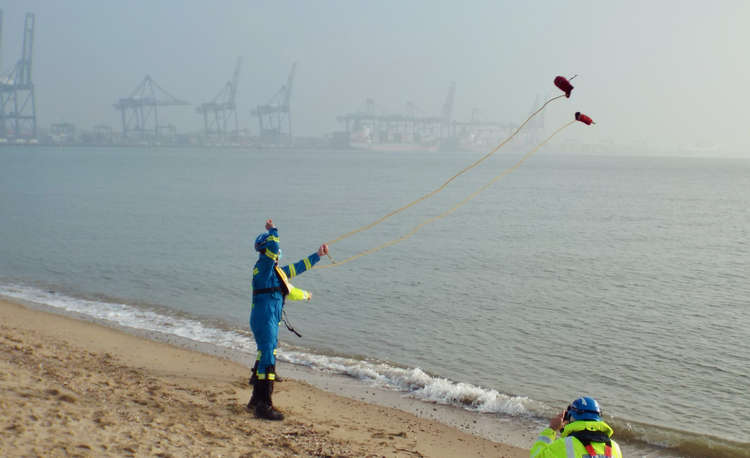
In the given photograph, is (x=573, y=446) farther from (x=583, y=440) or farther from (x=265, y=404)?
(x=265, y=404)

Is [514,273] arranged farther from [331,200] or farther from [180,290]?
[331,200]

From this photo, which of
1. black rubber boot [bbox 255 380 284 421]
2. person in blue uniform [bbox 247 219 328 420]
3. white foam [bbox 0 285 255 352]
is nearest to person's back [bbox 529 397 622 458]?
person in blue uniform [bbox 247 219 328 420]

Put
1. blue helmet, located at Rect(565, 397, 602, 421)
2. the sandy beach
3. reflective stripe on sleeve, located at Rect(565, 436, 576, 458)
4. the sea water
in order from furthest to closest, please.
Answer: the sea water → the sandy beach → blue helmet, located at Rect(565, 397, 602, 421) → reflective stripe on sleeve, located at Rect(565, 436, 576, 458)

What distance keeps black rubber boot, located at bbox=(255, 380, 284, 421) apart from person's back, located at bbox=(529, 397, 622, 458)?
366 centimetres

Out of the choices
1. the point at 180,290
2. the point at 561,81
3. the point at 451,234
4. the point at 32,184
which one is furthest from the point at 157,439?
the point at 32,184

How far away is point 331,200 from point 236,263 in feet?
94.0

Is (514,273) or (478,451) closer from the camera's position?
(478,451)

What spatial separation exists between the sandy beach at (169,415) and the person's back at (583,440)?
277cm

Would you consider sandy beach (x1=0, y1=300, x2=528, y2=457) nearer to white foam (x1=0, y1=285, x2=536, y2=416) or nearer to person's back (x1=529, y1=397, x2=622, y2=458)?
white foam (x1=0, y1=285, x2=536, y2=416)

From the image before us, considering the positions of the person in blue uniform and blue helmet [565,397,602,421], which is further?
the person in blue uniform

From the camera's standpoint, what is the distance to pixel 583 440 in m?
3.64

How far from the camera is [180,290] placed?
16.5 metres

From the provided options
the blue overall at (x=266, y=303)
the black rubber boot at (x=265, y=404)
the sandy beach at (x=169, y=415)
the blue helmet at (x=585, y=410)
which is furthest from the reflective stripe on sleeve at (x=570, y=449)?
the black rubber boot at (x=265, y=404)

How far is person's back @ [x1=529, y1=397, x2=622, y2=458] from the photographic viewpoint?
360 cm
